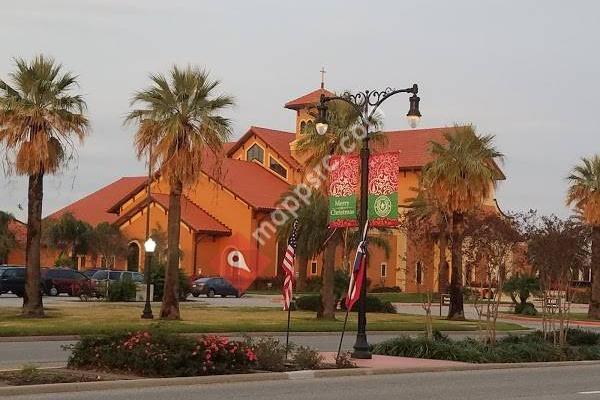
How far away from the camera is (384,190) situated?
20.5m

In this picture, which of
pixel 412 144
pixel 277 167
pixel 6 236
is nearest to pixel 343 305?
pixel 277 167

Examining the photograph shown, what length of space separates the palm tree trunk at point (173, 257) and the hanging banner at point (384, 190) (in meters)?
12.8

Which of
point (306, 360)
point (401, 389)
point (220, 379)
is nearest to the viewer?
point (220, 379)

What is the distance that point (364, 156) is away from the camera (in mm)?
20375

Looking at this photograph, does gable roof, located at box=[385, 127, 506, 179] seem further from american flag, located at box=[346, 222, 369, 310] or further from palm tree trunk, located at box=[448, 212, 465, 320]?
american flag, located at box=[346, 222, 369, 310]

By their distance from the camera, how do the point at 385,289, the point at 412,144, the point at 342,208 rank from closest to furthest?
the point at 342,208 < the point at 385,289 < the point at 412,144

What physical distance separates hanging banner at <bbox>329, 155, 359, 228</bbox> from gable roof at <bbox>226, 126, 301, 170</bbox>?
180ft

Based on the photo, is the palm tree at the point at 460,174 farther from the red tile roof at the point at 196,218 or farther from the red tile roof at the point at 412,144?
the red tile roof at the point at 412,144

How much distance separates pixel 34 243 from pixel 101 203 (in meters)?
57.1

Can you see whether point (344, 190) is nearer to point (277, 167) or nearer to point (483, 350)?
point (483, 350)

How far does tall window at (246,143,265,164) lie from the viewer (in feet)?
267

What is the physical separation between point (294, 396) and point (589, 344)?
1448cm

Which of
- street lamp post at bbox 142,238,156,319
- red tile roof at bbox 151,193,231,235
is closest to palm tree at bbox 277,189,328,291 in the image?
street lamp post at bbox 142,238,156,319

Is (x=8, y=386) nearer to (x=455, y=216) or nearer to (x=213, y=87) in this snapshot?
(x=213, y=87)
